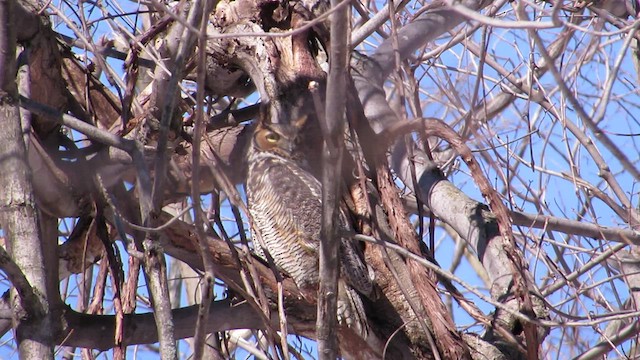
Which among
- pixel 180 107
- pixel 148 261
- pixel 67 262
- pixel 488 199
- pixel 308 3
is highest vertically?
pixel 308 3

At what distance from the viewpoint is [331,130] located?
5.39ft

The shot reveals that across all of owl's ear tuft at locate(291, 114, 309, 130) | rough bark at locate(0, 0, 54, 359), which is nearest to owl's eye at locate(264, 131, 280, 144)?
owl's ear tuft at locate(291, 114, 309, 130)

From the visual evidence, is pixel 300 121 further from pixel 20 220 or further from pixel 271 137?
pixel 20 220

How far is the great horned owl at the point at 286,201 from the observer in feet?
11.1

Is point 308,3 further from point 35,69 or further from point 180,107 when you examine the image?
point 35,69

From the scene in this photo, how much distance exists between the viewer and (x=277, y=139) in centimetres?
352

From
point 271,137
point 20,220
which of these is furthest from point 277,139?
point 20,220

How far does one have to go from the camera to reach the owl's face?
349cm

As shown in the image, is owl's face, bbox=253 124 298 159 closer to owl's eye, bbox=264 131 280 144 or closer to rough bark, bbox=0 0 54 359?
owl's eye, bbox=264 131 280 144

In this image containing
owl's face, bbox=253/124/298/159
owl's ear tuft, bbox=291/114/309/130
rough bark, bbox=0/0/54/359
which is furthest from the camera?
owl's face, bbox=253/124/298/159

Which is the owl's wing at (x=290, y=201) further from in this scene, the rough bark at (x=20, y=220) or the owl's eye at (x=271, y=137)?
the rough bark at (x=20, y=220)

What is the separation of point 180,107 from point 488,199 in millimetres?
1175

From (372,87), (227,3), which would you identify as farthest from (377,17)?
(227,3)

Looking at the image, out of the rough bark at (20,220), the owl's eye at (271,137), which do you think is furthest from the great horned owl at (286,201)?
the rough bark at (20,220)
